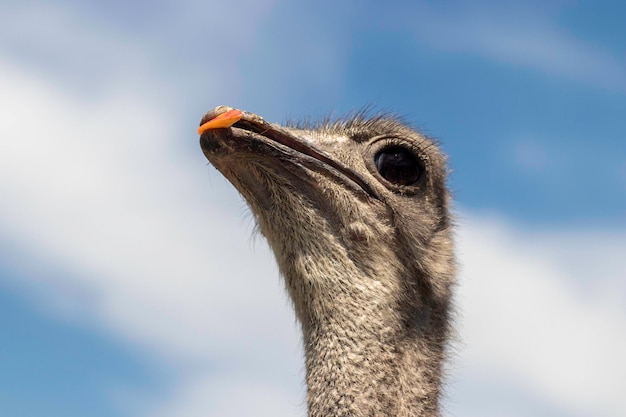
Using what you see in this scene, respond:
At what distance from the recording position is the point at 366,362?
5.72 metres

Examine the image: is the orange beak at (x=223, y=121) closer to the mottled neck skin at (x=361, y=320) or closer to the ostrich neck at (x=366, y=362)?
the mottled neck skin at (x=361, y=320)

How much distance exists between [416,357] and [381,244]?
24.8 inches

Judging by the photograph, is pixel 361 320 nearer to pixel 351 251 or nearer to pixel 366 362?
pixel 366 362

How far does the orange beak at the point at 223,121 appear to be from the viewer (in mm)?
5594

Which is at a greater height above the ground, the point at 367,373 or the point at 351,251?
the point at 351,251

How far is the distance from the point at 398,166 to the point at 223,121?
50.9 inches

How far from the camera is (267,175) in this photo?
595 cm

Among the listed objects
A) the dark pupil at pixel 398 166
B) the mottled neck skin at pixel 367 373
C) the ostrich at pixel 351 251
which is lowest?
the mottled neck skin at pixel 367 373

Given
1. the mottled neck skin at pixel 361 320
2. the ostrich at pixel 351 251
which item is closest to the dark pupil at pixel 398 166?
the ostrich at pixel 351 251

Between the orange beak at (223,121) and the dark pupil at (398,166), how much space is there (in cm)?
109

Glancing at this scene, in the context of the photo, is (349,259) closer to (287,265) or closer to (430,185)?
(287,265)

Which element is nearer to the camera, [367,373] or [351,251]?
[367,373]

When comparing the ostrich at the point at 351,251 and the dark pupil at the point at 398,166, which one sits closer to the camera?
the ostrich at the point at 351,251

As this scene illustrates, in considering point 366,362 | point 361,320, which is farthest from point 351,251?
point 366,362
